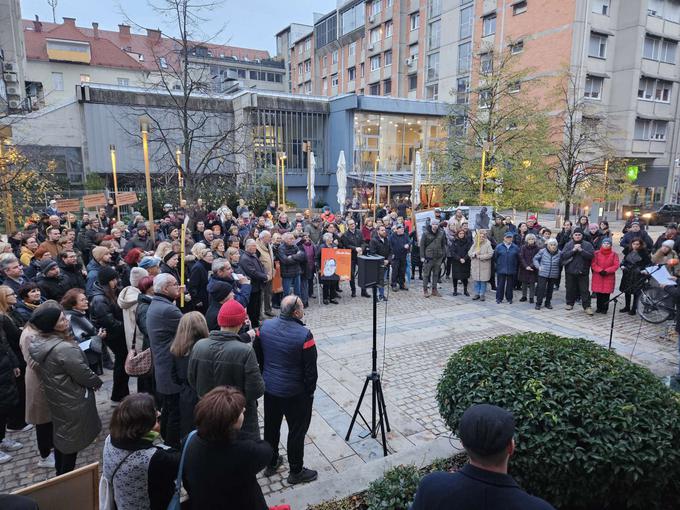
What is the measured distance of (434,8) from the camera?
151ft

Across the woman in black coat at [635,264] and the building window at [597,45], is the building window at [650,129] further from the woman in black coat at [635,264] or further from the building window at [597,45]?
the woman in black coat at [635,264]

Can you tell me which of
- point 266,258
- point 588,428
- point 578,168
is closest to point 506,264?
point 266,258

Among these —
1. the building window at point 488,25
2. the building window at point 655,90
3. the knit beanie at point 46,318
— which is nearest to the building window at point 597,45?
the building window at point 655,90

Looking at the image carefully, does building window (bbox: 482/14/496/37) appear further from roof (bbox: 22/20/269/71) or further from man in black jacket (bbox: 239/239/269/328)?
man in black jacket (bbox: 239/239/269/328)

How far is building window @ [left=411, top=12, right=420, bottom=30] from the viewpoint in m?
47.9

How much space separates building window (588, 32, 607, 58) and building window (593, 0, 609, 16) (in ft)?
5.48

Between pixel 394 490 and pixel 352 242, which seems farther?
pixel 352 242

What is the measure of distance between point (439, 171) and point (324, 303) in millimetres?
11265

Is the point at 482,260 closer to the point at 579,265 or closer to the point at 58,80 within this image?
the point at 579,265

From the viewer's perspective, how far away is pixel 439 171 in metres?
20.4

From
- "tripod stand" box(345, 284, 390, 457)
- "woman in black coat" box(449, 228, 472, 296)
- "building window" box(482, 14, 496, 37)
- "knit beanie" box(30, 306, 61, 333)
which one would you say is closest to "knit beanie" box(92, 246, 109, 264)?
"knit beanie" box(30, 306, 61, 333)

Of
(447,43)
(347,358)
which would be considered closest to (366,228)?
(347,358)

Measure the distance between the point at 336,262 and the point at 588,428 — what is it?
8629mm

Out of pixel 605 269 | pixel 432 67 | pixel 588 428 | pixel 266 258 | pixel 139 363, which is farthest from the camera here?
pixel 432 67
